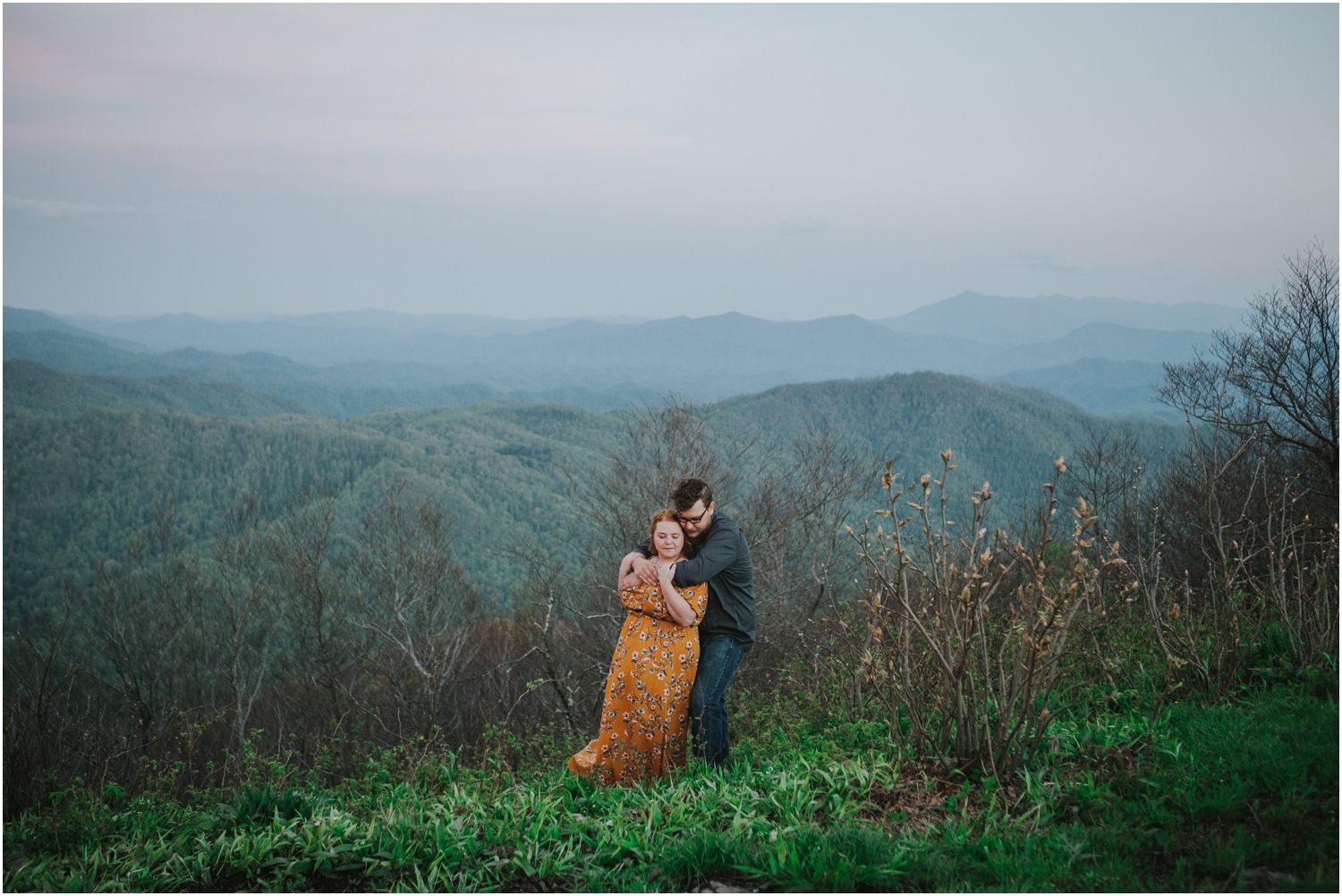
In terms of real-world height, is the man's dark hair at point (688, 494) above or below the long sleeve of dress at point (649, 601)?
above

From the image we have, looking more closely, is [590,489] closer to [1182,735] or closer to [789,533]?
[789,533]

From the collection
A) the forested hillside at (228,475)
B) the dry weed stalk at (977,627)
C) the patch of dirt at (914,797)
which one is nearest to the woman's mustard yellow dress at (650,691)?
the dry weed stalk at (977,627)

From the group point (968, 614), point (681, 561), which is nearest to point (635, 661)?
point (681, 561)

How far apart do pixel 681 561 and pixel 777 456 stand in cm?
1500

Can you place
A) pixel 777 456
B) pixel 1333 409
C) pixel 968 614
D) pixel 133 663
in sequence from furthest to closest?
pixel 133 663, pixel 777 456, pixel 1333 409, pixel 968 614

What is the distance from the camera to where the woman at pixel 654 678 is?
13.4 feet

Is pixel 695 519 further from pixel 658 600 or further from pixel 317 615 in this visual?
pixel 317 615

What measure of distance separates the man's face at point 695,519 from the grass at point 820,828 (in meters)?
1.24

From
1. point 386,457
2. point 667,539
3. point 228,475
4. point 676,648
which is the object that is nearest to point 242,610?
point 676,648

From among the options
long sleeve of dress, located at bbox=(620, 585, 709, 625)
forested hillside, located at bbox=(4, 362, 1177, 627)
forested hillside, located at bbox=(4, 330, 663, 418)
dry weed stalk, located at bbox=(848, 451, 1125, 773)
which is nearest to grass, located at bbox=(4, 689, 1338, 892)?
dry weed stalk, located at bbox=(848, 451, 1125, 773)

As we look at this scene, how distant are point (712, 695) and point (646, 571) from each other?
2.54ft

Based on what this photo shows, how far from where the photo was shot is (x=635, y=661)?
4137 mm

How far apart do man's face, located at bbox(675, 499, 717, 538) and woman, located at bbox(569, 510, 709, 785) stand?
0.18 ft

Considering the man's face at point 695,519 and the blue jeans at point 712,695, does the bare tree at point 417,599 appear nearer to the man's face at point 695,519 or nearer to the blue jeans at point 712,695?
the blue jeans at point 712,695
